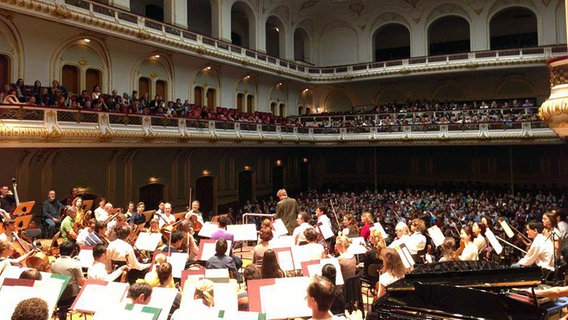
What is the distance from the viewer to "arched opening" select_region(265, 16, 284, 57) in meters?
28.7

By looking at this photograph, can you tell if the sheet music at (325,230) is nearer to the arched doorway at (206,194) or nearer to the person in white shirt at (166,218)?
the person in white shirt at (166,218)

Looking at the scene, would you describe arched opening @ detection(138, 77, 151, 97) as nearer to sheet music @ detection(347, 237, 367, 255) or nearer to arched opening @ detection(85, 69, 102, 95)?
arched opening @ detection(85, 69, 102, 95)

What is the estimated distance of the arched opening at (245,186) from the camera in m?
24.9

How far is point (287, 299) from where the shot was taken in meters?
4.84

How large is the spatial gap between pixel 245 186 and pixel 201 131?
23.8ft

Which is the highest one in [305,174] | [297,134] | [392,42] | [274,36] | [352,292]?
[274,36]

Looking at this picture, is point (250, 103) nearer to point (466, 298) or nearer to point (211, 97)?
point (211, 97)

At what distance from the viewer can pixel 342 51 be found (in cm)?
3169

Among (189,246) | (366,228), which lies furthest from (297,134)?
(189,246)

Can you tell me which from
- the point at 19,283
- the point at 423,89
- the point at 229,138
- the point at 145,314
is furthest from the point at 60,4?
the point at 423,89

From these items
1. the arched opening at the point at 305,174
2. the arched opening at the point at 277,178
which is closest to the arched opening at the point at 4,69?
the arched opening at the point at 277,178

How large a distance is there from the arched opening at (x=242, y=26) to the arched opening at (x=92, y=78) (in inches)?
425

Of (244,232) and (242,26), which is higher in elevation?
(242,26)

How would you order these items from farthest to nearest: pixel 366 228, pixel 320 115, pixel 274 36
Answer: pixel 274 36, pixel 320 115, pixel 366 228
